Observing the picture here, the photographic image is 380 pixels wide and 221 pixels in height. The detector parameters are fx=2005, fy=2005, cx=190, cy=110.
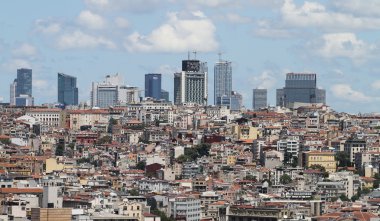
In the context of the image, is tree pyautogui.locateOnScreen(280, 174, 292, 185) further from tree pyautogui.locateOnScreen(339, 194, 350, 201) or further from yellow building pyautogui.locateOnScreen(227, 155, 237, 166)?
yellow building pyautogui.locateOnScreen(227, 155, 237, 166)

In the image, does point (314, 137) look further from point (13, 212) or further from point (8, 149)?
point (13, 212)

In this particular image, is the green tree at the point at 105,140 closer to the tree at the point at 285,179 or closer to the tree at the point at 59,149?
the tree at the point at 59,149

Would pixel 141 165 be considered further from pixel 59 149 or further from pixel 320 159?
pixel 59 149

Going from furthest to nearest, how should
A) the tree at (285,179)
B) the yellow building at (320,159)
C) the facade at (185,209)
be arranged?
the yellow building at (320,159) → the tree at (285,179) → the facade at (185,209)

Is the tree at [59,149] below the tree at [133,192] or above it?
above

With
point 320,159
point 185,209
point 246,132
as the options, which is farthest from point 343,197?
point 246,132

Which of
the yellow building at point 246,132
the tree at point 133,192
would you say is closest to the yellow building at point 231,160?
the yellow building at point 246,132
